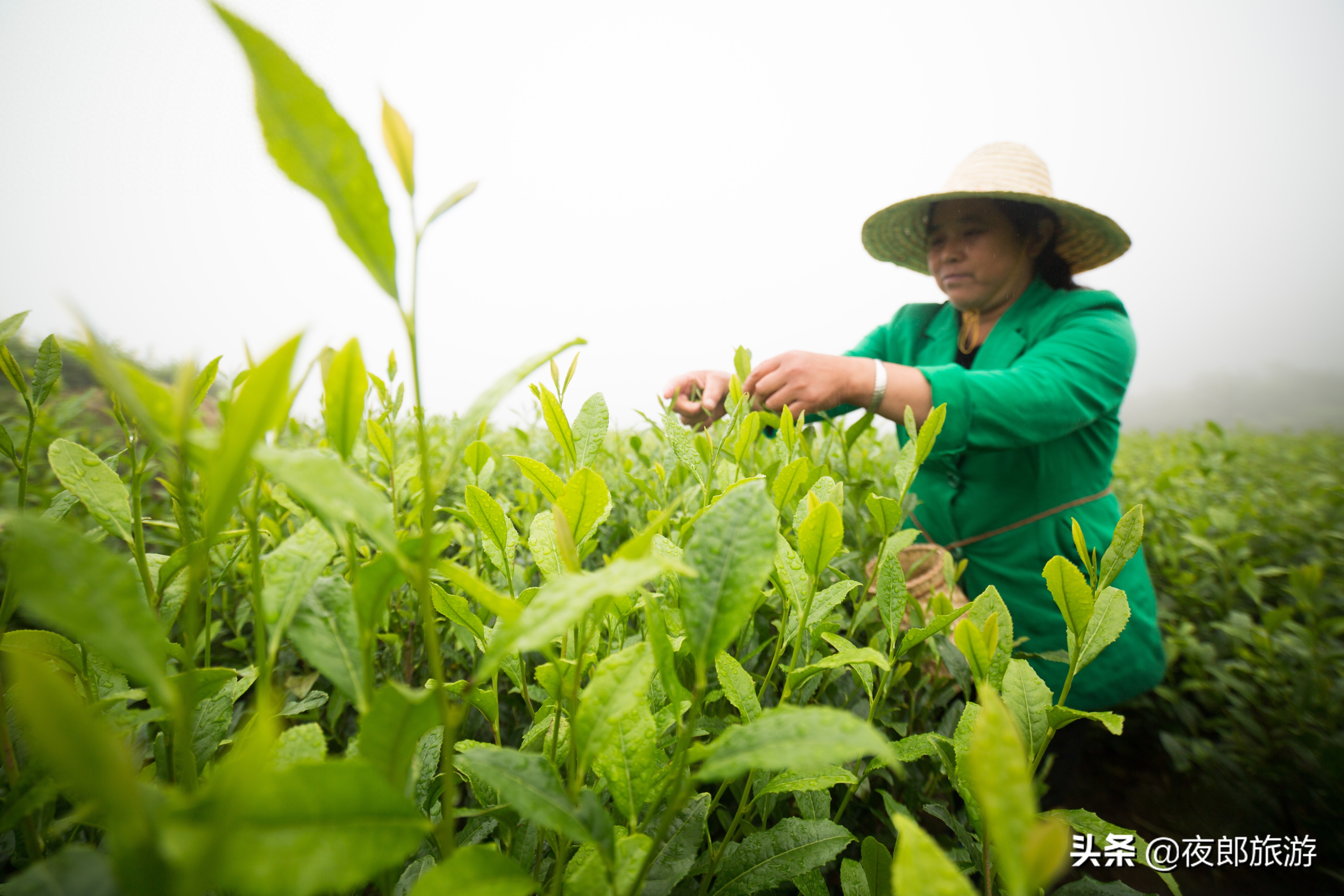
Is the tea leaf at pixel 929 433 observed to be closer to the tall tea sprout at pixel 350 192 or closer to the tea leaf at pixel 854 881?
the tea leaf at pixel 854 881

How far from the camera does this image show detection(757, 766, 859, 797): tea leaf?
0.45 m

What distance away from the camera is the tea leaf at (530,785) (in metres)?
0.29

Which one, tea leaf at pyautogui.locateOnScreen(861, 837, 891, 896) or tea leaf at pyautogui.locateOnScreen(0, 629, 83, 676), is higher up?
tea leaf at pyautogui.locateOnScreen(0, 629, 83, 676)

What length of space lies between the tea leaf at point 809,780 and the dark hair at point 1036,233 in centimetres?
216

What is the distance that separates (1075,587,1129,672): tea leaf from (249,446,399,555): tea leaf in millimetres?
619

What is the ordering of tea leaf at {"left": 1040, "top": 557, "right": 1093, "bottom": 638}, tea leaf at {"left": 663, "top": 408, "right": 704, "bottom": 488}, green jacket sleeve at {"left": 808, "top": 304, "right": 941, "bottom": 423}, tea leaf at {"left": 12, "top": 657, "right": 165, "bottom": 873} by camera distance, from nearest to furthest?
tea leaf at {"left": 12, "top": 657, "right": 165, "bottom": 873} → tea leaf at {"left": 1040, "top": 557, "right": 1093, "bottom": 638} → tea leaf at {"left": 663, "top": 408, "right": 704, "bottom": 488} → green jacket sleeve at {"left": 808, "top": 304, "right": 941, "bottom": 423}

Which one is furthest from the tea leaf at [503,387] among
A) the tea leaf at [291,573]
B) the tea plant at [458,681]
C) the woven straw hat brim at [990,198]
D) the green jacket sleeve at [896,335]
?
the green jacket sleeve at [896,335]

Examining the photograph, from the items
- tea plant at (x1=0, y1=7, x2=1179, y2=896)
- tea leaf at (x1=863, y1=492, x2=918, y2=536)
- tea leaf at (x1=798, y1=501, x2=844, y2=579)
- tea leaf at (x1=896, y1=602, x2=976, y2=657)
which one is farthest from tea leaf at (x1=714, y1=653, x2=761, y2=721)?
tea leaf at (x1=863, y1=492, x2=918, y2=536)

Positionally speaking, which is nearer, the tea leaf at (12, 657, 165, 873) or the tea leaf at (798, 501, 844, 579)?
the tea leaf at (12, 657, 165, 873)

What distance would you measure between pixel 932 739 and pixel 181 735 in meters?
0.60

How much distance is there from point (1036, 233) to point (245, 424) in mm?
2719

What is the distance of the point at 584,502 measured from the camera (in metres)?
0.47

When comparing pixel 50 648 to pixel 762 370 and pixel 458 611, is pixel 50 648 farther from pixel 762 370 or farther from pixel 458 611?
pixel 762 370

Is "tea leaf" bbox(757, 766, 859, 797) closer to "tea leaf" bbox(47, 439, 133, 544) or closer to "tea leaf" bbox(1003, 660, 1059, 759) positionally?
"tea leaf" bbox(1003, 660, 1059, 759)
